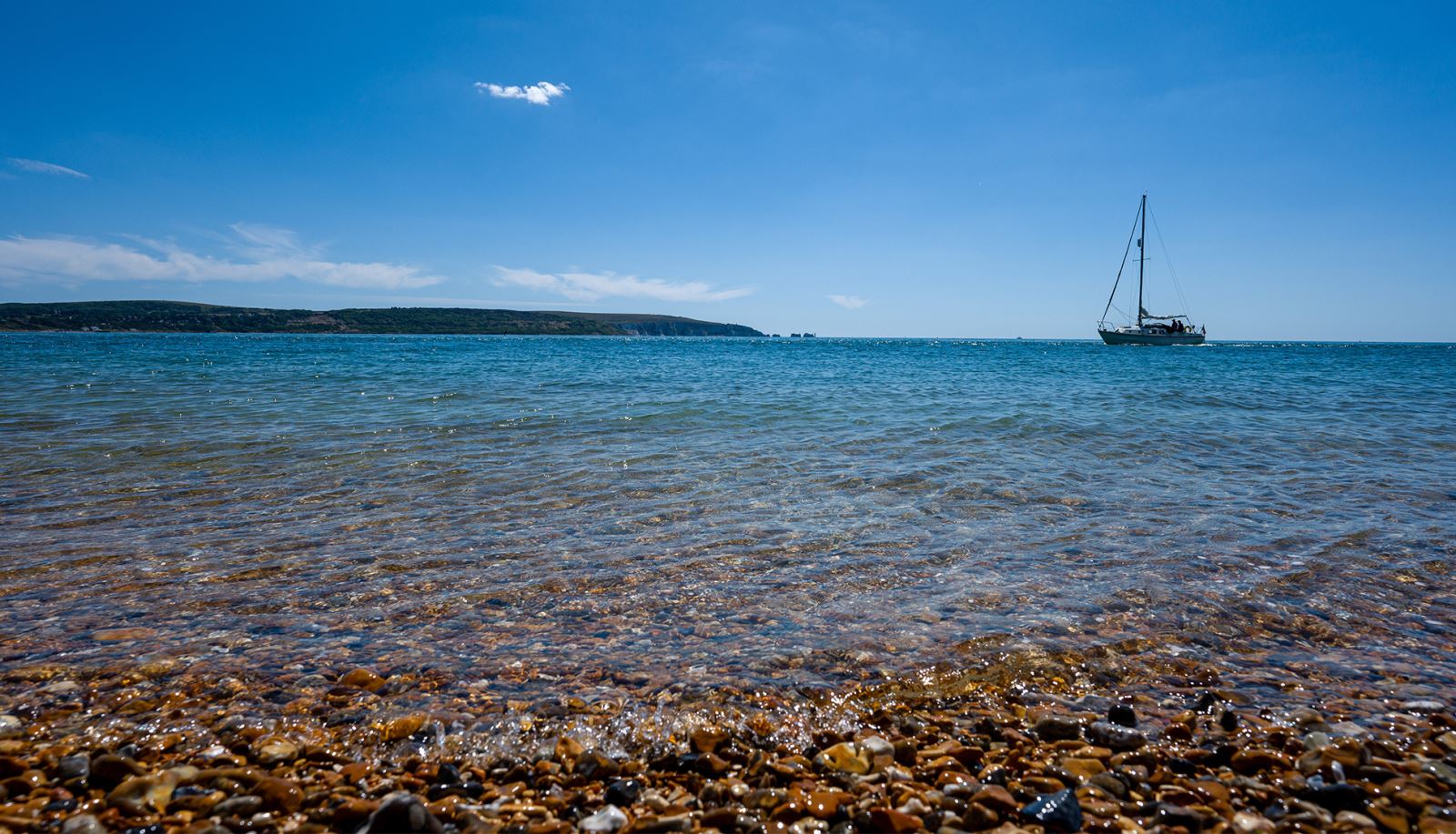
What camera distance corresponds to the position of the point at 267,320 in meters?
138

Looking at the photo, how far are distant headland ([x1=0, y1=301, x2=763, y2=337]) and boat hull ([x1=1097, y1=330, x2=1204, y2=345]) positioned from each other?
416 feet

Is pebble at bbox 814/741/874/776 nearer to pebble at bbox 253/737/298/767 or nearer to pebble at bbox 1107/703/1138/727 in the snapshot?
pebble at bbox 1107/703/1138/727

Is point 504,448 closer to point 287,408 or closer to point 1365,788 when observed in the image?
point 287,408

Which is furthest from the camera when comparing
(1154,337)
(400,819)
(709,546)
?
(1154,337)

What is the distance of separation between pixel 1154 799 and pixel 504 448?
9996 millimetres

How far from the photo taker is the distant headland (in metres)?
121

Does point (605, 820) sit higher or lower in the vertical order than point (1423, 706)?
lower

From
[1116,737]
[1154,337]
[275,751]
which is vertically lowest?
[275,751]

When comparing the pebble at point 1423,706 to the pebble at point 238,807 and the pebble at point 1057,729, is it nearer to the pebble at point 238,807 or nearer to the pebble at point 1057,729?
the pebble at point 1057,729

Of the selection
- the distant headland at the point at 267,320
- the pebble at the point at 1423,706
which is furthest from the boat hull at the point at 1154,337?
the distant headland at the point at 267,320

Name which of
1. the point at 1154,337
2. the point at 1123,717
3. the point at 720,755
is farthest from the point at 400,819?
the point at 1154,337

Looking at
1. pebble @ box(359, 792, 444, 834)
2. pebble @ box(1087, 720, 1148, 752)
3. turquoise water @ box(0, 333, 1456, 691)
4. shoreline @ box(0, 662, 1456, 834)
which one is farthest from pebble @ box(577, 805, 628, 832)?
pebble @ box(1087, 720, 1148, 752)

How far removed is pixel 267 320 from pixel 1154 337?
15826cm

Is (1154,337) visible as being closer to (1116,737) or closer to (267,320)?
(1116,737)
